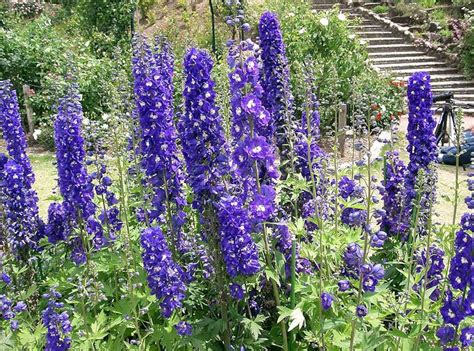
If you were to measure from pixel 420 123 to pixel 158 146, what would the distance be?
70.6 inches

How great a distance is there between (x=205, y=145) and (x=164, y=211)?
0.84 meters

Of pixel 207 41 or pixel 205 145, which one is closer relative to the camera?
pixel 205 145

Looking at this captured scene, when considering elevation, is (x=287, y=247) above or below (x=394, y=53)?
above

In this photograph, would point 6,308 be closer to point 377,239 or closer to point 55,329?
point 55,329

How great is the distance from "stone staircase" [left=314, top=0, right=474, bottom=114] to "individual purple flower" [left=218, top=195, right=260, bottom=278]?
40.4 feet

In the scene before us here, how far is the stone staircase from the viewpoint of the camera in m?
15.2

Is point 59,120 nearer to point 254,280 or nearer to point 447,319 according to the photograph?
point 254,280

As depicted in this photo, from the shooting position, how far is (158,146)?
11.6 feet

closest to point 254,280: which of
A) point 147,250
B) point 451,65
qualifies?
point 147,250

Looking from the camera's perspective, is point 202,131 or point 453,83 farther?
point 453,83

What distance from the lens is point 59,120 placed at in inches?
147

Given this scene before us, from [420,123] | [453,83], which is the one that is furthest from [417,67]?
[420,123]

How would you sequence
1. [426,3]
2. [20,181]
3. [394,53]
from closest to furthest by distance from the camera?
[20,181]
[394,53]
[426,3]

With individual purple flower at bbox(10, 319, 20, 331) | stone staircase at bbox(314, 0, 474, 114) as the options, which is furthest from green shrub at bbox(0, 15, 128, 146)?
individual purple flower at bbox(10, 319, 20, 331)
